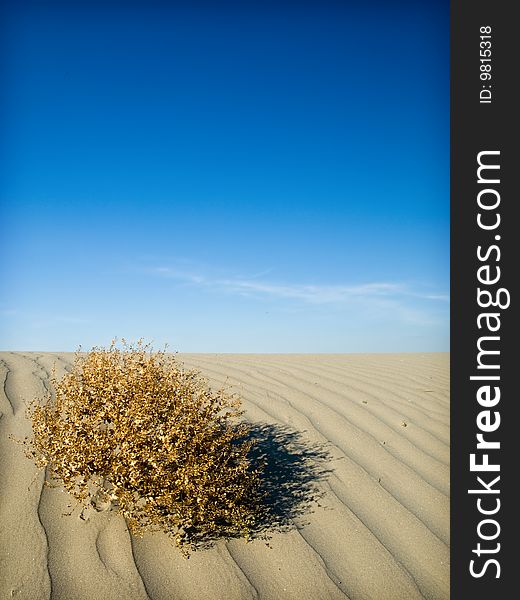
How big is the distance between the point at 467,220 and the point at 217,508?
2418mm

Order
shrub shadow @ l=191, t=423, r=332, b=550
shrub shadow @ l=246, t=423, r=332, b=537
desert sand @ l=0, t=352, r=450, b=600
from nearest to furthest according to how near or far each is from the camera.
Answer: desert sand @ l=0, t=352, r=450, b=600, shrub shadow @ l=191, t=423, r=332, b=550, shrub shadow @ l=246, t=423, r=332, b=537

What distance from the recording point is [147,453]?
3051 mm

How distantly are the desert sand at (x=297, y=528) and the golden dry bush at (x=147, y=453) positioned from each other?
0.19 metres

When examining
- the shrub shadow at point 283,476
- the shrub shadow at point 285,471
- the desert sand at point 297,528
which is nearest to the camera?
the desert sand at point 297,528

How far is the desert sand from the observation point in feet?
10.1

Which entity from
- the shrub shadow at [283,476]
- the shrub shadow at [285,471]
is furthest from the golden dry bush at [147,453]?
the shrub shadow at [285,471]

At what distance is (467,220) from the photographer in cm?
311

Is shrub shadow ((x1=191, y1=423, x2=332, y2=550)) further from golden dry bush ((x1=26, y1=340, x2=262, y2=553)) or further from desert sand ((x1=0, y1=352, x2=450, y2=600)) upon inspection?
golden dry bush ((x1=26, y1=340, x2=262, y2=553))

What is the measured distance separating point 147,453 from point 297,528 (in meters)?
1.36

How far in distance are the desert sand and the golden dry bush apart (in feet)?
0.62

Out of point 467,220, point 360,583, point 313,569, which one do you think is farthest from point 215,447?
point 467,220

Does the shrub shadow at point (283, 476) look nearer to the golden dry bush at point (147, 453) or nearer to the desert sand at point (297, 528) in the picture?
the desert sand at point (297, 528)

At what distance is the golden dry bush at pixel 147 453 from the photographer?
309 centimetres

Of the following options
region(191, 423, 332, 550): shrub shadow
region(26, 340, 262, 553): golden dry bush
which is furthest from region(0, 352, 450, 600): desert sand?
region(26, 340, 262, 553): golden dry bush
